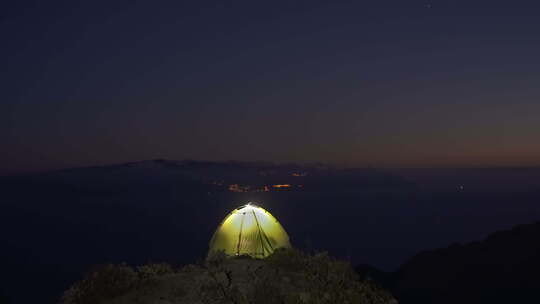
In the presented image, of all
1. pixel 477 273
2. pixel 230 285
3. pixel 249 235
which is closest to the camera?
pixel 230 285

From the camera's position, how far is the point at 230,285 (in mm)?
7816

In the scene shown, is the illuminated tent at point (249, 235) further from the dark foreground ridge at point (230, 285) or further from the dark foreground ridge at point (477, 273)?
the dark foreground ridge at point (477, 273)

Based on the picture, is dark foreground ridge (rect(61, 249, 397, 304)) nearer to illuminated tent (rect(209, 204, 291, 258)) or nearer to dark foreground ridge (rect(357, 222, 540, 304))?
illuminated tent (rect(209, 204, 291, 258))

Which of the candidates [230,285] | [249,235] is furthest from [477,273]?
[230,285]

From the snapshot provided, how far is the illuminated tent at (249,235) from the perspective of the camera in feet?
54.9

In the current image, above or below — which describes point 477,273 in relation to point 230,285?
below

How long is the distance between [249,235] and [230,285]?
9.14 m

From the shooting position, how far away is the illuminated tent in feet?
54.9

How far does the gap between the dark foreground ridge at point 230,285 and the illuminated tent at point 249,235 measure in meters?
7.62

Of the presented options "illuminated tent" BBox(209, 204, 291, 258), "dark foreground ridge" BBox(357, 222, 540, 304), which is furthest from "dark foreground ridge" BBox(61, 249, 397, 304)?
"dark foreground ridge" BBox(357, 222, 540, 304)

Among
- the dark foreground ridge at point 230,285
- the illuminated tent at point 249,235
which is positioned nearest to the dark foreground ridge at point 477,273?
the illuminated tent at point 249,235

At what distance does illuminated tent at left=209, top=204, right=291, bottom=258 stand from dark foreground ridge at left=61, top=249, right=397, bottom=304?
300 inches

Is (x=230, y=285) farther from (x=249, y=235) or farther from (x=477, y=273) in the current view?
(x=477, y=273)

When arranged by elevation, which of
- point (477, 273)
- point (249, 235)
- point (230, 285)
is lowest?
point (477, 273)
